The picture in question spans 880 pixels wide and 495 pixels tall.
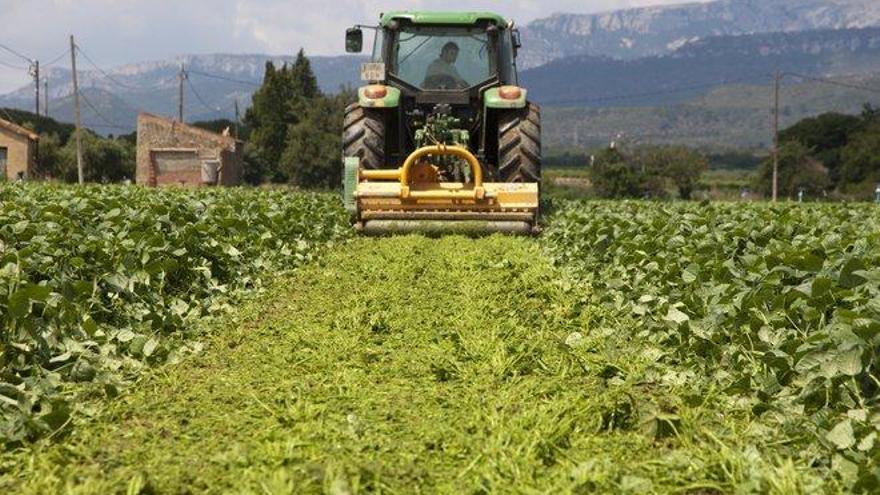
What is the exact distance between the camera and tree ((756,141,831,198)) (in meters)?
63.9

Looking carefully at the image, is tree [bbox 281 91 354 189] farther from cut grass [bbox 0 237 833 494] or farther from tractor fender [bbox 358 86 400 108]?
cut grass [bbox 0 237 833 494]

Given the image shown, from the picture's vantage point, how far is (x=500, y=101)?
11742 millimetres

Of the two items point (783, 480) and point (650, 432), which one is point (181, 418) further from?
point (783, 480)

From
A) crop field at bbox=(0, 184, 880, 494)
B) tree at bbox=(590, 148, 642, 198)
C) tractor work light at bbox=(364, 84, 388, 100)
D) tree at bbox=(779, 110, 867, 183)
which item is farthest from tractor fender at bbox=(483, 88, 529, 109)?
tree at bbox=(779, 110, 867, 183)

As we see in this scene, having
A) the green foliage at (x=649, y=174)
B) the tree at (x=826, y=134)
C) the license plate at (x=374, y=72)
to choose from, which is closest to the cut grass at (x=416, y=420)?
the license plate at (x=374, y=72)

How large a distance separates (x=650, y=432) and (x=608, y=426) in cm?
17

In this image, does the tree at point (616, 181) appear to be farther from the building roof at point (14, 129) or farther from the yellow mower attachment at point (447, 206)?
the yellow mower attachment at point (447, 206)

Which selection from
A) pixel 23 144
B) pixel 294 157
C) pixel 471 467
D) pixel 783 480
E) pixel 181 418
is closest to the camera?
pixel 783 480

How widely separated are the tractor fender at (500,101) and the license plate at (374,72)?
130cm

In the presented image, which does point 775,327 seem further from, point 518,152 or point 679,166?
point 679,166

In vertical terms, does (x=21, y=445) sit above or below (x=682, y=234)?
below

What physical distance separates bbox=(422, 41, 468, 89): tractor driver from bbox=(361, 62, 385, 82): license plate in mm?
667

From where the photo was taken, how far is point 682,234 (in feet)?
26.0

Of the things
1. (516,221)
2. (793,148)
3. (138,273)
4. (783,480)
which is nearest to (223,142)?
(793,148)
